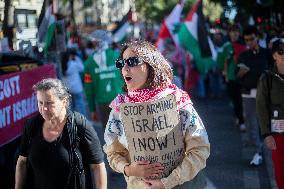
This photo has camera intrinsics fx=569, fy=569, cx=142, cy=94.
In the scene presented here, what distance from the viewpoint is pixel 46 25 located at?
7941 mm

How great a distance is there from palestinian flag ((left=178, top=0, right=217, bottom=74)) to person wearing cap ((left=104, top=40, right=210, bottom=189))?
315 inches

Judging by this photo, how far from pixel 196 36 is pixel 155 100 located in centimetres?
849

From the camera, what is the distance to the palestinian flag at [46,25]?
781 centimetres

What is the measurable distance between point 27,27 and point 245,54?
2967mm

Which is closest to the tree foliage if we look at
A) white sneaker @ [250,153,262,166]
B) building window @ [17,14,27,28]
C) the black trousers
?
the black trousers

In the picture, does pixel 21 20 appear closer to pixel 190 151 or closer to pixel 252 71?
pixel 252 71

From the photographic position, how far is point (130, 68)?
293cm

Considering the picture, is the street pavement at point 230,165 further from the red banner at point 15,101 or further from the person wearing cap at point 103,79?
the red banner at point 15,101

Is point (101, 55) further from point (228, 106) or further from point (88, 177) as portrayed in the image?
point (228, 106)

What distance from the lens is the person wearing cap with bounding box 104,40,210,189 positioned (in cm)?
291

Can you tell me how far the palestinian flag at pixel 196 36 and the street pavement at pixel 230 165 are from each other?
1.41m

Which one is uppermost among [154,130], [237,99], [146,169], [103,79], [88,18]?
[154,130]

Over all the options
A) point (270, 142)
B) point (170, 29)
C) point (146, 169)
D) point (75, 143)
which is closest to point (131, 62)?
point (146, 169)

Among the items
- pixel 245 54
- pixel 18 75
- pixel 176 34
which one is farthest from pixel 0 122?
pixel 176 34
